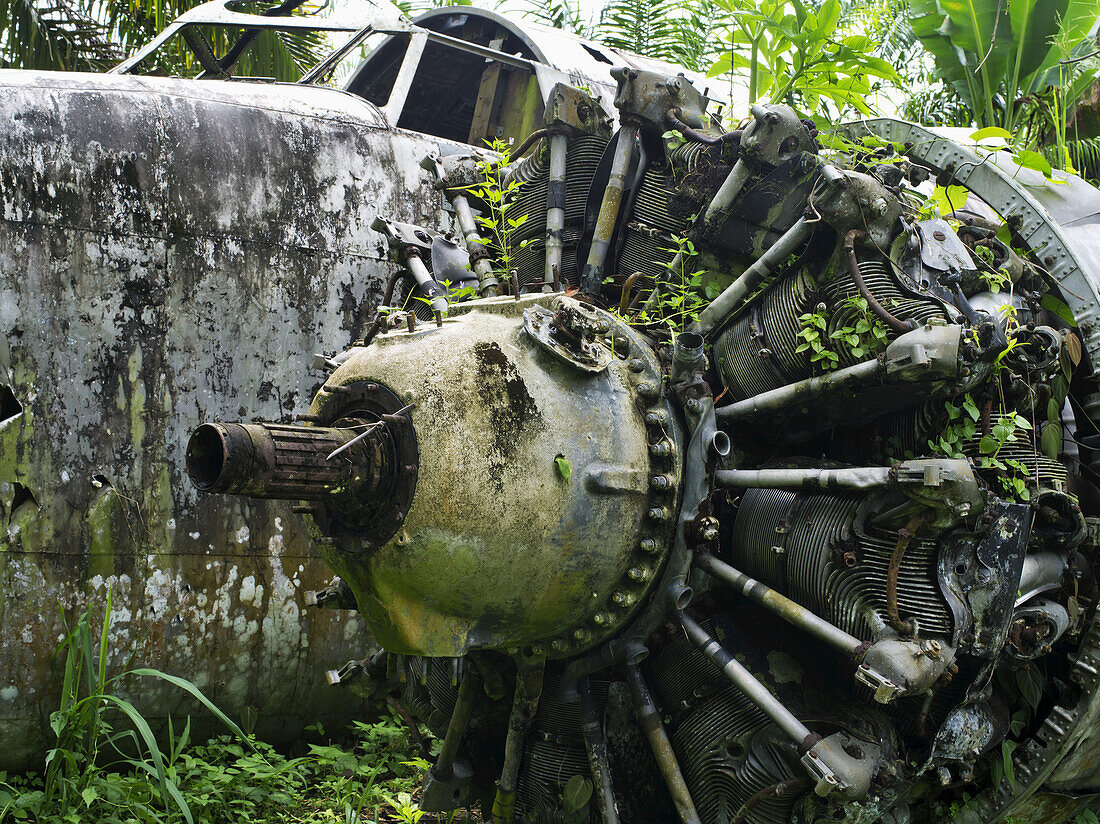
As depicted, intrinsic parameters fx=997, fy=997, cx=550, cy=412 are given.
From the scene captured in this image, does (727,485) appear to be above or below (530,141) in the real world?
below

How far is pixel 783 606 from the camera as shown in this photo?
3.47m

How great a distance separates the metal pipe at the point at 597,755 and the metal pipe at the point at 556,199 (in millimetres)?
1799

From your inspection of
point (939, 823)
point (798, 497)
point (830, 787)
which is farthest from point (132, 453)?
point (939, 823)

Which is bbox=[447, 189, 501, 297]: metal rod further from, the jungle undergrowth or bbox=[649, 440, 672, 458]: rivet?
the jungle undergrowth

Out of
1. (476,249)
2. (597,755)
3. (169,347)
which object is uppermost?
(476,249)

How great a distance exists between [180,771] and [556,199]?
3.29 m

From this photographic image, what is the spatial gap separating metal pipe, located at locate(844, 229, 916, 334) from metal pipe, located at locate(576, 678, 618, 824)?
69.6 inches

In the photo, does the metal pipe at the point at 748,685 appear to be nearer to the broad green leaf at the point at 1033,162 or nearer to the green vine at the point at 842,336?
the green vine at the point at 842,336

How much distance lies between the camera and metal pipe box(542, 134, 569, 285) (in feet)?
14.5

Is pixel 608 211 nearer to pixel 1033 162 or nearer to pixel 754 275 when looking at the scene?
pixel 754 275

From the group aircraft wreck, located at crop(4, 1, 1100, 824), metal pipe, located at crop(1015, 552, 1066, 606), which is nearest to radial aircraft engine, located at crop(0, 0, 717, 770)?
aircraft wreck, located at crop(4, 1, 1100, 824)

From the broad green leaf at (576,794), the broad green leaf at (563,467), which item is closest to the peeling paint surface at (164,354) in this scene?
the broad green leaf at (576,794)

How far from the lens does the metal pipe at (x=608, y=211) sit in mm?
4254

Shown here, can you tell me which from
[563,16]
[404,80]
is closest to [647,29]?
[563,16]
